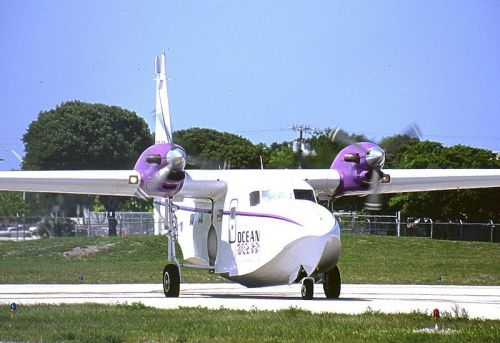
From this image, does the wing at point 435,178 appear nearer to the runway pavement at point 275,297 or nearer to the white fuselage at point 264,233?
the runway pavement at point 275,297

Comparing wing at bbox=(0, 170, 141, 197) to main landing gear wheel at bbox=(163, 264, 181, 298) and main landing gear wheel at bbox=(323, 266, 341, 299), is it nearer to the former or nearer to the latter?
main landing gear wheel at bbox=(163, 264, 181, 298)

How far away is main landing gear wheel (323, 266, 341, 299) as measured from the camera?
2581cm

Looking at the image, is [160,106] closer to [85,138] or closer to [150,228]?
[85,138]

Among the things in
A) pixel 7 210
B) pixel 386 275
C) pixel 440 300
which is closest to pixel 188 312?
pixel 440 300

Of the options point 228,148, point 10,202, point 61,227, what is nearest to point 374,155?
point 61,227

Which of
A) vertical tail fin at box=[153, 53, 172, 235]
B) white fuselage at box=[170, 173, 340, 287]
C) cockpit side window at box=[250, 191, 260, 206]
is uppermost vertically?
vertical tail fin at box=[153, 53, 172, 235]

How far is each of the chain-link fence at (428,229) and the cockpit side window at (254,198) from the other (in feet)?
144

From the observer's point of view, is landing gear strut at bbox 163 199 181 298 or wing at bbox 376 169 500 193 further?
wing at bbox 376 169 500 193

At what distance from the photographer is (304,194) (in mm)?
25797

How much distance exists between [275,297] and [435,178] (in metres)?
6.31

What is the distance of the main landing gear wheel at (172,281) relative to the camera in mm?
27234

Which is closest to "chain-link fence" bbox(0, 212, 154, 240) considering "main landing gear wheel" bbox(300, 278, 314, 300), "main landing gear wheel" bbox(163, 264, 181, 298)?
"main landing gear wheel" bbox(163, 264, 181, 298)

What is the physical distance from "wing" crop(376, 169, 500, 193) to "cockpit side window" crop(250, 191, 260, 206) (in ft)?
14.8

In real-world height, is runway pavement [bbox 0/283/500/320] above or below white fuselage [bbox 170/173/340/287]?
below
